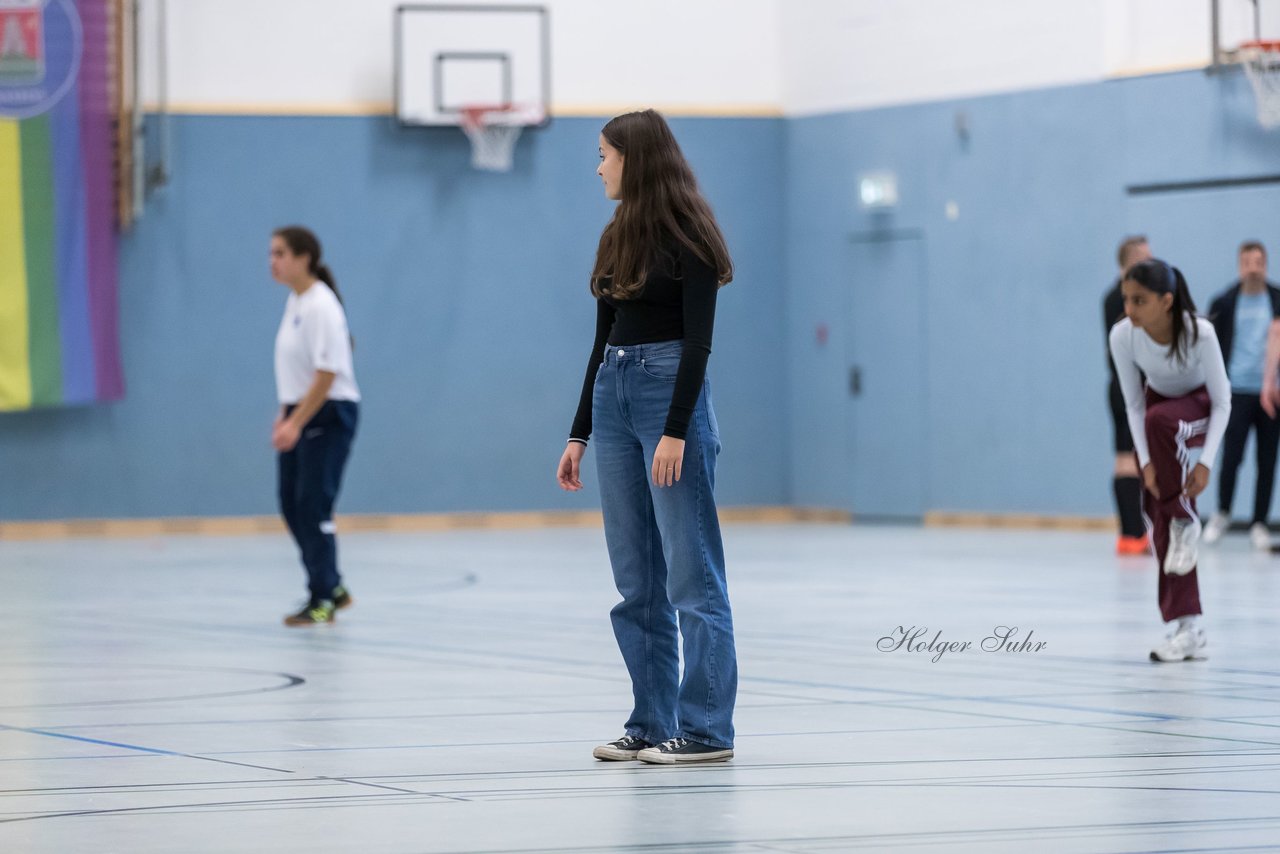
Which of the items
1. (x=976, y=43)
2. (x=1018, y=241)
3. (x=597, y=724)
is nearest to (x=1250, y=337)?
(x=1018, y=241)

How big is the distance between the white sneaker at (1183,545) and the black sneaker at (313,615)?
3915 mm

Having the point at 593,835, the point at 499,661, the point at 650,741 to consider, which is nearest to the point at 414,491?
the point at 499,661

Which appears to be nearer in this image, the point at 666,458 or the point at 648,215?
the point at 666,458

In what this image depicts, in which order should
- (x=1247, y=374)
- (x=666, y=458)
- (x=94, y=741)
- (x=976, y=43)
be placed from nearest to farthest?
(x=666, y=458) < (x=94, y=741) < (x=1247, y=374) < (x=976, y=43)

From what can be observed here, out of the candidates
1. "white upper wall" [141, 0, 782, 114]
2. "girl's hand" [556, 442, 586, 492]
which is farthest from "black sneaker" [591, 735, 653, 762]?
"white upper wall" [141, 0, 782, 114]

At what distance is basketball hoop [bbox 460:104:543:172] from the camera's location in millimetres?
18109

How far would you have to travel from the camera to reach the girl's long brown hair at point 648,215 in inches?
205

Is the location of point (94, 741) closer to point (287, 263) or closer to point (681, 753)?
point (681, 753)

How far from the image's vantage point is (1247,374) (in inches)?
547

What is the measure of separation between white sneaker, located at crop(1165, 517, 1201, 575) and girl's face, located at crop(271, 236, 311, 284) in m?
4.15

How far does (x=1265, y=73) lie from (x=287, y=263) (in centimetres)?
833

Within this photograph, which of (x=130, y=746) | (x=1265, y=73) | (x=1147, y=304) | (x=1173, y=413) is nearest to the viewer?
(x=130, y=746)

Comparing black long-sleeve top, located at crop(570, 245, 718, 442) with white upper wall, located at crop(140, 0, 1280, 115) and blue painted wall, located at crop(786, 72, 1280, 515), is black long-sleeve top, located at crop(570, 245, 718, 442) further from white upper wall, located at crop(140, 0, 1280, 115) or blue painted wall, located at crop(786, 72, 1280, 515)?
white upper wall, located at crop(140, 0, 1280, 115)

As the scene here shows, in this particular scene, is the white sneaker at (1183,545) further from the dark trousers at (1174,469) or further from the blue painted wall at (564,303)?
the blue painted wall at (564,303)
